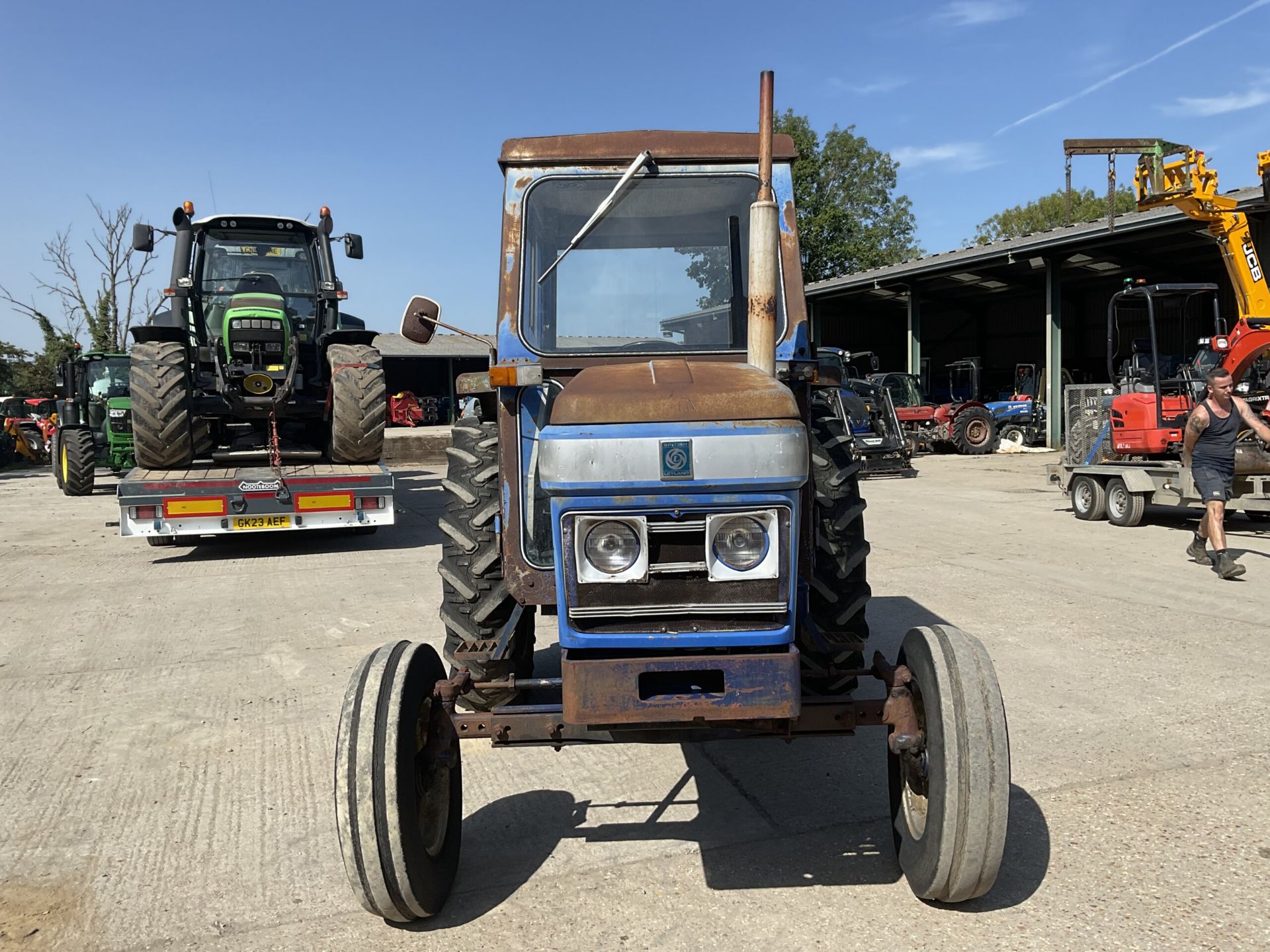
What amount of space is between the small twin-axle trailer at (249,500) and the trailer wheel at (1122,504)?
7.56 m

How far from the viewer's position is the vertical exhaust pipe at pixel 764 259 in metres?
2.89

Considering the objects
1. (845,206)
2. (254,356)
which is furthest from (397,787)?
(845,206)

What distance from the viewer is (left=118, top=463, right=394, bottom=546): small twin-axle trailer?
27.8 feet

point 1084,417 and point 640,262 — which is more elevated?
point 640,262

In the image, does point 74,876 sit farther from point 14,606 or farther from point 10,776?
point 14,606

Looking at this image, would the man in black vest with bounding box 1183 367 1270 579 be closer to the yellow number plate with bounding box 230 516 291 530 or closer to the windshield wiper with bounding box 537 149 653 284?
the windshield wiper with bounding box 537 149 653 284

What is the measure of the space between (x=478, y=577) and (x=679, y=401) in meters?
1.69

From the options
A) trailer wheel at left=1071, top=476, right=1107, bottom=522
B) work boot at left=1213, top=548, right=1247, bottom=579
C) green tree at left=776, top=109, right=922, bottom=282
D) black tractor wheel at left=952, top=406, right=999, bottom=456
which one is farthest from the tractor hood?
green tree at left=776, top=109, right=922, bottom=282

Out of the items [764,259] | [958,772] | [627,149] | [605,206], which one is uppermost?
[627,149]

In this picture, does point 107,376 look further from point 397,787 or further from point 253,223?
point 397,787

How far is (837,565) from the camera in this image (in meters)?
3.88

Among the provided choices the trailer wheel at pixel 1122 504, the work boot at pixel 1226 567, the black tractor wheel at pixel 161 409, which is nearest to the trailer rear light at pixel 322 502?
the black tractor wheel at pixel 161 409

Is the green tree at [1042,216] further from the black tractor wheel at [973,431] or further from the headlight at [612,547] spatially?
the headlight at [612,547]

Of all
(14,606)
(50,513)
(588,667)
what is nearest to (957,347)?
(50,513)
